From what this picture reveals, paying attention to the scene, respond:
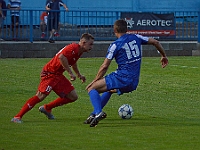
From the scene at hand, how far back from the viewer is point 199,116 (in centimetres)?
1166

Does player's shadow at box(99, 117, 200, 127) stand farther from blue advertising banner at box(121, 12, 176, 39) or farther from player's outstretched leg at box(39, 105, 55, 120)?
blue advertising banner at box(121, 12, 176, 39)

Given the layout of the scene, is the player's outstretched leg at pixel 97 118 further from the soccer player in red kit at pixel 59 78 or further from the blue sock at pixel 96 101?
the soccer player in red kit at pixel 59 78

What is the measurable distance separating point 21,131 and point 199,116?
11.1 feet

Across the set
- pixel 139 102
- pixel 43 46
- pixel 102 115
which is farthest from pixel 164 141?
pixel 43 46

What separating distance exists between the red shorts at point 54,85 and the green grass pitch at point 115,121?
479 mm

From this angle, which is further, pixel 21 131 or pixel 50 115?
pixel 50 115

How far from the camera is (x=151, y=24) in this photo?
91.1 feet

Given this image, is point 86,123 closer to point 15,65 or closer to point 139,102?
point 139,102

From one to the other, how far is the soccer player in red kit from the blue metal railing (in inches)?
603

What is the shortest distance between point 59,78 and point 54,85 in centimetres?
16

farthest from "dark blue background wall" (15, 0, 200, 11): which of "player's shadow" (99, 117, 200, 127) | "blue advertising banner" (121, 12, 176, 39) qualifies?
"player's shadow" (99, 117, 200, 127)

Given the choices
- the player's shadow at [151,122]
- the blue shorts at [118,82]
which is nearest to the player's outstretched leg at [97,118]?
the player's shadow at [151,122]

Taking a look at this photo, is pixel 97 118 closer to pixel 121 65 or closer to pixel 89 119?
pixel 89 119

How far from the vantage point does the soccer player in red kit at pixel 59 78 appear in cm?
1080
